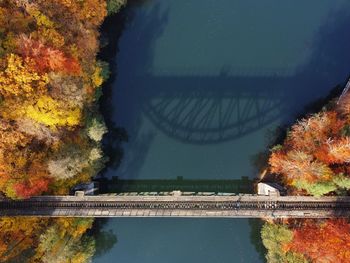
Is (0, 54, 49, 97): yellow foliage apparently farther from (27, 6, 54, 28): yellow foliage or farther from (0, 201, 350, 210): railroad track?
(0, 201, 350, 210): railroad track

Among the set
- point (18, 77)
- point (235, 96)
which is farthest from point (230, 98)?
point (18, 77)

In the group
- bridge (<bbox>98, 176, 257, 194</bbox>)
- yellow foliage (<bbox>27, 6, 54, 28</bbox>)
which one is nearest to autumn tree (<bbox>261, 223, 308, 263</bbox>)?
bridge (<bbox>98, 176, 257, 194</bbox>)

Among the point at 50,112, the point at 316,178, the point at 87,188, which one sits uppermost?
the point at 50,112

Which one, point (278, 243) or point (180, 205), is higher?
point (180, 205)

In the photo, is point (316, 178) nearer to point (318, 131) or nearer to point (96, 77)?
point (318, 131)

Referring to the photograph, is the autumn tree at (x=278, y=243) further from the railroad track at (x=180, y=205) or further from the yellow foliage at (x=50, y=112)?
the yellow foliage at (x=50, y=112)

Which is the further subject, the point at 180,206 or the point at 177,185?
the point at 177,185

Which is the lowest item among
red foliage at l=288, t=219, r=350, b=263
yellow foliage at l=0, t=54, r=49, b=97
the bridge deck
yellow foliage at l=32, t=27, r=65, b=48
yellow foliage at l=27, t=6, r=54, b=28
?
red foliage at l=288, t=219, r=350, b=263
